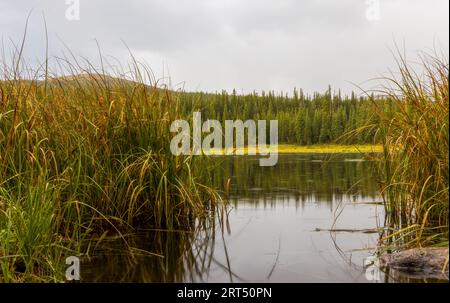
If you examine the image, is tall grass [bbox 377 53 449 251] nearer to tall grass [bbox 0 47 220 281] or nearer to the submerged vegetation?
the submerged vegetation

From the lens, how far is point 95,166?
4.82 metres

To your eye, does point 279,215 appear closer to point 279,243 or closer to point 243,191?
point 279,243

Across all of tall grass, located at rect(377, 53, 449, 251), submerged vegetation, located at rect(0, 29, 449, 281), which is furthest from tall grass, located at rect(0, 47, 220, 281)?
tall grass, located at rect(377, 53, 449, 251)

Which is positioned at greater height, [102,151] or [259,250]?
[102,151]

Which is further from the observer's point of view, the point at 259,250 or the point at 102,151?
the point at 102,151

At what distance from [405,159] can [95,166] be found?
111 inches

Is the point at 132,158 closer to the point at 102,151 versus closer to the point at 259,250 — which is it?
the point at 102,151

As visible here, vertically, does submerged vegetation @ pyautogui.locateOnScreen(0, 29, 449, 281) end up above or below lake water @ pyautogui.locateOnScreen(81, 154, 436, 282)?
above

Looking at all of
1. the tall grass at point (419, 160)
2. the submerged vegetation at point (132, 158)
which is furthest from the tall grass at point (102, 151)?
the tall grass at point (419, 160)

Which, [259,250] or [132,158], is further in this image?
[132,158]

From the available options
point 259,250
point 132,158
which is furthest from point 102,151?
point 259,250
